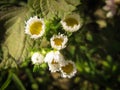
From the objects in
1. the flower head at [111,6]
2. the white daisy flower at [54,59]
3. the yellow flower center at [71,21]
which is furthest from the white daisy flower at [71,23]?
the flower head at [111,6]

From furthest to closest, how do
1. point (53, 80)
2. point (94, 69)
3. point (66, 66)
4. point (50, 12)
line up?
1. point (53, 80)
2. point (94, 69)
3. point (66, 66)
4. point (50, 12)

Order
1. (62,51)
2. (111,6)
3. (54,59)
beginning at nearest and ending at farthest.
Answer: (54,59)
(62,51)
(111,6)

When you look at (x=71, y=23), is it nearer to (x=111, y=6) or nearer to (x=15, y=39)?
(x=15, y=39)

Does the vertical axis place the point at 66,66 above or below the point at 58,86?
above

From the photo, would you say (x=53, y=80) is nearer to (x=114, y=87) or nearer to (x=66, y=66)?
(x=114, y=87)

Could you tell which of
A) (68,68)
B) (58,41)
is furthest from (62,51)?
(58,41)

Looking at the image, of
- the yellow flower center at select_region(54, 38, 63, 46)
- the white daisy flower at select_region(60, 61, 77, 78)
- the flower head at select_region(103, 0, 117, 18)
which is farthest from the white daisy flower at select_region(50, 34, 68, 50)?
the flower head at select_region(103, 0, 117, 18)

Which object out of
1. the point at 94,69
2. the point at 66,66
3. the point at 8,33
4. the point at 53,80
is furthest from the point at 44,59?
the point at 53,80

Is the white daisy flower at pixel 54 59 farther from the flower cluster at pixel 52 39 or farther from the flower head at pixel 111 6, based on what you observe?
the flower head at pixel 111 6
